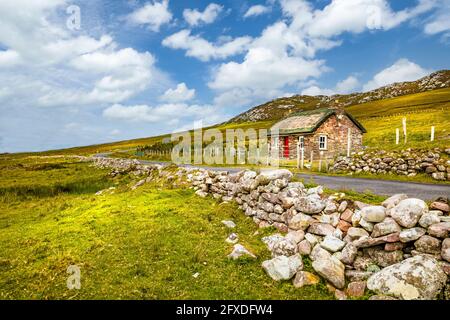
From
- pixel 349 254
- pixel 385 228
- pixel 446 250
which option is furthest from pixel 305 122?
pixel 446 250

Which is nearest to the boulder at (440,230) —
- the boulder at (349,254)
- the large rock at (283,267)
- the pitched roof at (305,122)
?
the boulder at (349,254)

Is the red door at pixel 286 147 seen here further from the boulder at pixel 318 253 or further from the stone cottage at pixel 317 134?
the boulder at pixel 318 253

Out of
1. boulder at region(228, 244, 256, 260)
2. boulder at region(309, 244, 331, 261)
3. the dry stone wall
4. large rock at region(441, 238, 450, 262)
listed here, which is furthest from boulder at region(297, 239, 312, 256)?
large rock at region(441, 238, 450, 262)

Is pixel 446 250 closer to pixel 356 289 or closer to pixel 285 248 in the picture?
pixel 356 289

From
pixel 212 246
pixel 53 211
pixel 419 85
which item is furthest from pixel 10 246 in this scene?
pixel 419 85

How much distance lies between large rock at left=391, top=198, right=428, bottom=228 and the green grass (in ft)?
8.17

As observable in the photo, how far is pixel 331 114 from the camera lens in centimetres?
4259

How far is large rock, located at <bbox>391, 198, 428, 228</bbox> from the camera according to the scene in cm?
709

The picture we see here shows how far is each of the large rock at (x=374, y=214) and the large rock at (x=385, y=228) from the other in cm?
18

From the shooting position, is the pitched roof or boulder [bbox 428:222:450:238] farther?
the pitched roof

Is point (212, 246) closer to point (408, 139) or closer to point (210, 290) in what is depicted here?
point (210, 290)

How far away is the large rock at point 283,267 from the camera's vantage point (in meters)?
7.79

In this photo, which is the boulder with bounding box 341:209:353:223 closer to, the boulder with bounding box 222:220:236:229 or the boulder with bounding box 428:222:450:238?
the boulder with bounding box 428:222:450:238

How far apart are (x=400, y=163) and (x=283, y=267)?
1636 cm
